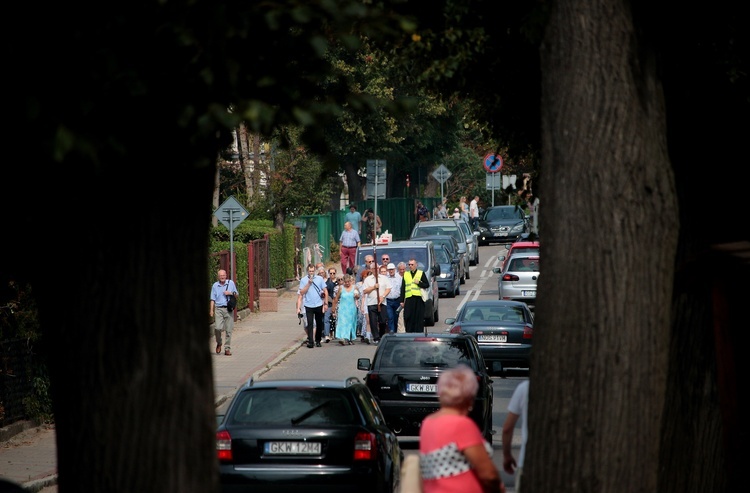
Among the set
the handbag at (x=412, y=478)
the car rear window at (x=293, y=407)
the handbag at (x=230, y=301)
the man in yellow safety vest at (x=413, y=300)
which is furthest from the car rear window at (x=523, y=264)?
the handbag at (x=412, y=478)

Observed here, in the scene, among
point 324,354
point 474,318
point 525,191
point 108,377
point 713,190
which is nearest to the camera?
point 108,377

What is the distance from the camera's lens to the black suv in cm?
1722

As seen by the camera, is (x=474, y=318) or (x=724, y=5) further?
(x=474, y=318)

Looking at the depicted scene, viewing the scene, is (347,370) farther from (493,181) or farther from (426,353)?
(493,181)

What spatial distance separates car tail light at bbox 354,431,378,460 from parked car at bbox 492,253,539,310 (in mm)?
23877

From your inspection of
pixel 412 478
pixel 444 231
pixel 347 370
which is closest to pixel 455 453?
pixel 412 478

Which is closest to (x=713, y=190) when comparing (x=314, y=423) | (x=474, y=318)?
(x=314, y=423)

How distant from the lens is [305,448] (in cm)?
1182

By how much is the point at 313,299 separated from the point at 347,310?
A: 116 cm

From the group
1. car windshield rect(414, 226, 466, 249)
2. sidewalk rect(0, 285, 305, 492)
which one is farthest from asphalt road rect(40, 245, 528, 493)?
car windshield rect(414, 226, 466, 249)

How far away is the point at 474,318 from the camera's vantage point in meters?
25.8

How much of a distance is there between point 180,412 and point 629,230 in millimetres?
2523

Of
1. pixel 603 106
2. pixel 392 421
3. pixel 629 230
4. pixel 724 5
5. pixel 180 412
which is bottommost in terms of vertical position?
pixel 392 421

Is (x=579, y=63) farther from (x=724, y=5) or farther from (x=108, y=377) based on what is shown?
(x=724, y=5)
